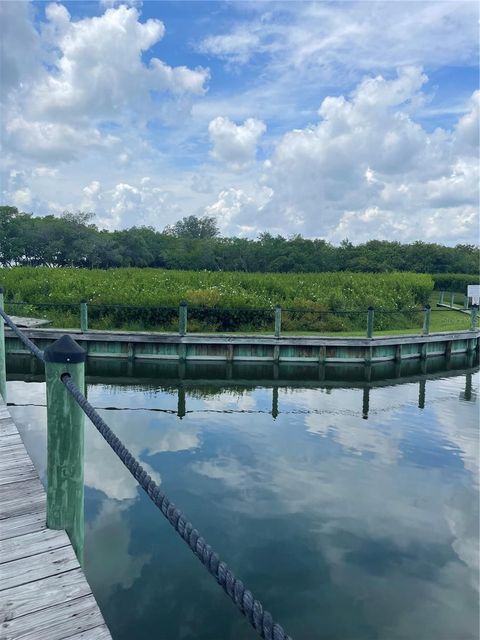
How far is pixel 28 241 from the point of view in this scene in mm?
48312

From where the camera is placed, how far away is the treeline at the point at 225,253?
47.1m

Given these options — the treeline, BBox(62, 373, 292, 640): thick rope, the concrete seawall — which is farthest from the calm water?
the treeline

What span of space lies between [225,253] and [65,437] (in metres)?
49.1

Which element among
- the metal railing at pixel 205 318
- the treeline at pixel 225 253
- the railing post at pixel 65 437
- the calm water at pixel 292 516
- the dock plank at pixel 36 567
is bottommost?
the calm water at pixel 292 516

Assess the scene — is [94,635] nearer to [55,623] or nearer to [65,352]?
[55,623]

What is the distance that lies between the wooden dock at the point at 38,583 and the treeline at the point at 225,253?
42.9 meters

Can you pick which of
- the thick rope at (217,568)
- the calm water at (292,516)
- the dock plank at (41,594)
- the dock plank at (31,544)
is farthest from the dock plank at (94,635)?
the calm water at (292,516)

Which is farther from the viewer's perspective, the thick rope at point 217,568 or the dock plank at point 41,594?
the dock plank at point 41,594

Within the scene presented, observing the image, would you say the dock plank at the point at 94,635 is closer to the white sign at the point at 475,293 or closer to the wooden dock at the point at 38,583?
the wooden dock at the point at 38,583

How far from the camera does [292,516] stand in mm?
6109

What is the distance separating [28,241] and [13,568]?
165 ft

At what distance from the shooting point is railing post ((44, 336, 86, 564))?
270 cm

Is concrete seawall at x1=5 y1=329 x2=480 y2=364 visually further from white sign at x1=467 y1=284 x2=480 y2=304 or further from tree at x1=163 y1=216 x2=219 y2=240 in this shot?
tree at x1=163 y1=216 x2=219 y2=240

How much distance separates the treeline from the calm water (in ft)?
119
